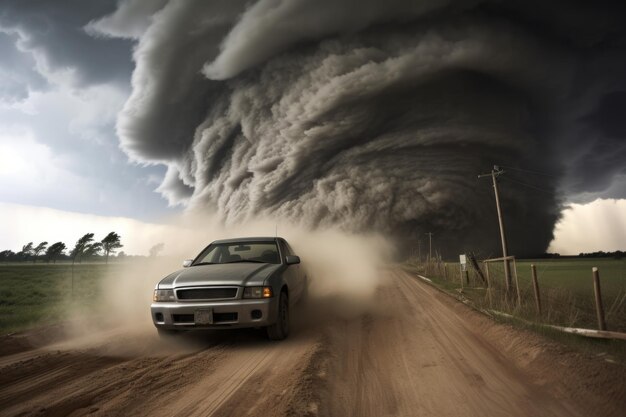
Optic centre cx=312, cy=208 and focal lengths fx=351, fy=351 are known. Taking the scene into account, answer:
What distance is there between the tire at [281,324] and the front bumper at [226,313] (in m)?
0.22

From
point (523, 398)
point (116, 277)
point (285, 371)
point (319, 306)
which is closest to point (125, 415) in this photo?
point (285, 371)

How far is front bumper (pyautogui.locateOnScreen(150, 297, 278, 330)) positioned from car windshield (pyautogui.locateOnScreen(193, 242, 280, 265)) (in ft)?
4.77

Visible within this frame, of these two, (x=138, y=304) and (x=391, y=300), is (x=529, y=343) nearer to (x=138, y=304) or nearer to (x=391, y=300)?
(x=391, y=300)

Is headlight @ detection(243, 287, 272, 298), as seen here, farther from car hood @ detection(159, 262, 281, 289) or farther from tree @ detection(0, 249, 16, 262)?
tree @ detection(0, 249, 16, 262)

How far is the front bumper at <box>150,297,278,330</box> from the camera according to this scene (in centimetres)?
514

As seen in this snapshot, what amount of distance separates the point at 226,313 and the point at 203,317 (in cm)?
34

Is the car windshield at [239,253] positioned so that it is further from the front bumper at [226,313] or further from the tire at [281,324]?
the front bumper at [226,313]

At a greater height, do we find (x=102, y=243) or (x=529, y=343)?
(x=102, y=243)

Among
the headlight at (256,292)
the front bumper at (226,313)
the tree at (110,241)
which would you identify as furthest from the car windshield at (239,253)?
the tree at (110,241)

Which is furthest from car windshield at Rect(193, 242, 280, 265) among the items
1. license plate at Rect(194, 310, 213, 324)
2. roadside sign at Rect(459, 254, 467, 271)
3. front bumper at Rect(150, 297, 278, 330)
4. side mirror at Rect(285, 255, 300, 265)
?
roadside sign at Rect(459, 254, 467, 271)

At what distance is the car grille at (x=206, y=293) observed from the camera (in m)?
5.30

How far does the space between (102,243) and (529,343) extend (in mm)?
26508

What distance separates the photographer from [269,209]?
44.2 m

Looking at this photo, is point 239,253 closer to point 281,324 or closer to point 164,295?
point 164,295
